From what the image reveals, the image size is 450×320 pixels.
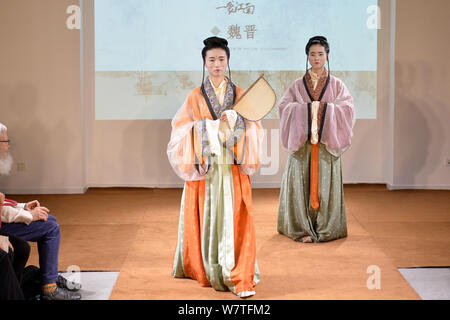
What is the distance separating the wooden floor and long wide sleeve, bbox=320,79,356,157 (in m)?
0.71

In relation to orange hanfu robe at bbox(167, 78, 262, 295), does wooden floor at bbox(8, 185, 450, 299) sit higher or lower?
lower

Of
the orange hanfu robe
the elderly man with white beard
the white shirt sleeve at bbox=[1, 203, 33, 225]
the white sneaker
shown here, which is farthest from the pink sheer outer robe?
the white shirt sleeve at bbox=[1, 203, 33, 225]

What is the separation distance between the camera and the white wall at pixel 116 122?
6.27m

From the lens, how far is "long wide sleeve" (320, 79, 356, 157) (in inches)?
168

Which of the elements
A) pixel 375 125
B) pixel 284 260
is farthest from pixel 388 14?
pixel 284 260

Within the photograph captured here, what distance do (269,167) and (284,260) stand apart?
3004mm

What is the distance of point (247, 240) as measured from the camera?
3281 mm

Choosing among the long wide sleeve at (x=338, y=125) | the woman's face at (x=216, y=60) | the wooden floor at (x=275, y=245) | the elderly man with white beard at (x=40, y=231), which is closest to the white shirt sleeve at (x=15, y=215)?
the elderly man with white beard at (x=40, y=231)

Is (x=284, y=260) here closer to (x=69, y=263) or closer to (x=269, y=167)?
(x=69, y=263)

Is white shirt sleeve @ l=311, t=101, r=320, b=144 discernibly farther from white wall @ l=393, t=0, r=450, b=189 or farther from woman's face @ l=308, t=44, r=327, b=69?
white wall @ l=393, t=0, r=450, b=189

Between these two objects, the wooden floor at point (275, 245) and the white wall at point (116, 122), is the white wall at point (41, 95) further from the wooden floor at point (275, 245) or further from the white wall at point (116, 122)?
the wooden floor at point (275, 245)

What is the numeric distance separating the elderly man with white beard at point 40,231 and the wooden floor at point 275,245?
0.33 m

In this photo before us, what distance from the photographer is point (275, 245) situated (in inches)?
167

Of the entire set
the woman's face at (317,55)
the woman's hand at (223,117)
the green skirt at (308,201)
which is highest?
the woman's face at (317,55)
